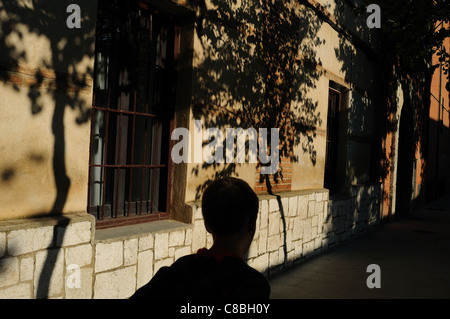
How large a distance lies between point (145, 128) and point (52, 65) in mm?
1523

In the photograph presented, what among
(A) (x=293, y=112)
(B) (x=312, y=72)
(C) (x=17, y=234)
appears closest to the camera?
(C) (x=17, y=234)

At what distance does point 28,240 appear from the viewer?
3158 millimetres

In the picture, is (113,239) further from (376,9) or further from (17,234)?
(376,9)

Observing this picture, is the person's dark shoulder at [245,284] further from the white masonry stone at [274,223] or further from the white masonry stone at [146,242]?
the white masonry stone at [274,223]

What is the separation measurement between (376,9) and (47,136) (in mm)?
9182

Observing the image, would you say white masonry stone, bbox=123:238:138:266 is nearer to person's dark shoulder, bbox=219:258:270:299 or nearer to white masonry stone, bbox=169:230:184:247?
white masonry stone, bbox=169:230:184:247

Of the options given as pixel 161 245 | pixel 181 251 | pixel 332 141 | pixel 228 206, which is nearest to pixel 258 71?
pixel 181 251

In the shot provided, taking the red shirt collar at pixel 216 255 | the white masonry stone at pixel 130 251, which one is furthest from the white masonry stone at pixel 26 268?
the red shirt collar at pixel 216 255

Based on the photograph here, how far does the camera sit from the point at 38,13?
3.33m

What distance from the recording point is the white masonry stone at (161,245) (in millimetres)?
4340

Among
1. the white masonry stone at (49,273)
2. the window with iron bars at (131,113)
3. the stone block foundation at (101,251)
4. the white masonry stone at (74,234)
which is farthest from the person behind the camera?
the window with iron bars at (131,113)

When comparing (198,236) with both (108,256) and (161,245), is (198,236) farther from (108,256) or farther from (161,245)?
(108,256)

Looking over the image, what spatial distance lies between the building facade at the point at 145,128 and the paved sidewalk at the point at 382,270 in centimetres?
41

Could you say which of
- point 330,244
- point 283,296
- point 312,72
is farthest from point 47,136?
point 330,244
